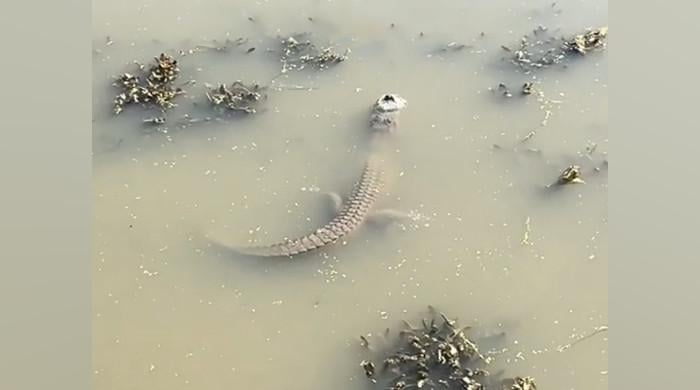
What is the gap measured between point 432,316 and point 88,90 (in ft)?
5.26

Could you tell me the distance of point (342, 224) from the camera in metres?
3.24

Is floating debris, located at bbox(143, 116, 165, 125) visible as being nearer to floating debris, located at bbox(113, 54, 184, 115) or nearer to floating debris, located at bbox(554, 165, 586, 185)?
floating debris, located at bbox(113, 54, 184, 115)

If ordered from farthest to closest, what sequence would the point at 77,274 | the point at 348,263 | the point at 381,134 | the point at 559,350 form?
1. the point at 381,134
2. the point at 348,263
3. the point at 559,350
4. the point at 77,274

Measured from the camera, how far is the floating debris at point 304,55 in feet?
12.2

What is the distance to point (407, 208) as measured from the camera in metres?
3.31

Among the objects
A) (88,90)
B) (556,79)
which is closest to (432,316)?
(556,79)

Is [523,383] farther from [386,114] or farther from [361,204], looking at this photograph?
[386,114]

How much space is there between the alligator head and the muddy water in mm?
54

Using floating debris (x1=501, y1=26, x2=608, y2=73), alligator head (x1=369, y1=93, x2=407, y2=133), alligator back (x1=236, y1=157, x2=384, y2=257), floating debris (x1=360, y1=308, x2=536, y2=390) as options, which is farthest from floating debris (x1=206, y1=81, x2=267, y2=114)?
floating debris (x1=360, y1=308, x2=536, y2=390)

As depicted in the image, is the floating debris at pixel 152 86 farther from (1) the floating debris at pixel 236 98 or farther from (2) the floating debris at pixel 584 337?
(2) the floating debris at pixel 584 337

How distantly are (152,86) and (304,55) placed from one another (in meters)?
0.77

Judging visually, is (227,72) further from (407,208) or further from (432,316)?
(432,316)

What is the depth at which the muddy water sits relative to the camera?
9.93 feet

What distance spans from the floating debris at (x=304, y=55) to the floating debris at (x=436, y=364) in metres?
1.47
